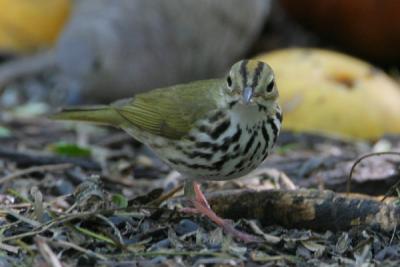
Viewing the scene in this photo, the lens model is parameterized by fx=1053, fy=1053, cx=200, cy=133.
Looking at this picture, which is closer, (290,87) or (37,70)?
(290,87)

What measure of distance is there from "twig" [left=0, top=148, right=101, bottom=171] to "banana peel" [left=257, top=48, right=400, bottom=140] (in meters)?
2.00

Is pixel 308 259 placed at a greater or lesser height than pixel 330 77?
lesser

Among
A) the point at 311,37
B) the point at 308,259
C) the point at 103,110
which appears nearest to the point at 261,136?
the point at 308,259

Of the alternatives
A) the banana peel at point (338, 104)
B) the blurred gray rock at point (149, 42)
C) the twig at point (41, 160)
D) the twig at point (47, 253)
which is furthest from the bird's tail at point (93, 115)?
the blurred gray rock at point (149, 42)

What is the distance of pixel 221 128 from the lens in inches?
180

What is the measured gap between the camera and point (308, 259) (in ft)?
13.8

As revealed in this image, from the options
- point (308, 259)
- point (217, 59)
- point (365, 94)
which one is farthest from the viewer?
point (217, 59)

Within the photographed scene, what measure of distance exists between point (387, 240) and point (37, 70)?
571cm

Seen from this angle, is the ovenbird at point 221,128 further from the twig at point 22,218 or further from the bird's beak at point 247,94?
the twig at point 22,218

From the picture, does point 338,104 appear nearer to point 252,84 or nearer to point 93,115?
point 93,115

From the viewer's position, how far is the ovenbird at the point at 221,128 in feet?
14.7

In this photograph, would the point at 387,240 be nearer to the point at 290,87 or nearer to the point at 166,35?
the point at 290,87

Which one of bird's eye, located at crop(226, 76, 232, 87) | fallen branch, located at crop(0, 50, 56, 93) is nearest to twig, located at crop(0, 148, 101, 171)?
bird's eye, located at crop(226, 76, 232, 87)

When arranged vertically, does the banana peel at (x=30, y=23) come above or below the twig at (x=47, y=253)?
above
